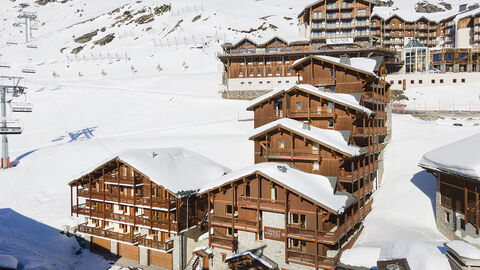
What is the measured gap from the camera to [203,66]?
3489 inches

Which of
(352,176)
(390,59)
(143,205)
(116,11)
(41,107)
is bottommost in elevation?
(143,205)

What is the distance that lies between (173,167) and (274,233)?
33.3ft

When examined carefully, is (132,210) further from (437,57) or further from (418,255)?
(437,57)

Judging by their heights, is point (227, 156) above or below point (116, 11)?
below

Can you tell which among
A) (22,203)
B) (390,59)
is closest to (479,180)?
(22,203)

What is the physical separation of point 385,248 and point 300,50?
47603 millimetres

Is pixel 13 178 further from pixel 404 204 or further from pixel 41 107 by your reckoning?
pixel 404 204

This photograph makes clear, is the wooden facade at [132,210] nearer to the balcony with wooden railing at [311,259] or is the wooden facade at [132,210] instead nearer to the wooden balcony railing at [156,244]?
the wooden balcony railing at [156,244]

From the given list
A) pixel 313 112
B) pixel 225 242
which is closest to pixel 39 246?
pixel 225 242

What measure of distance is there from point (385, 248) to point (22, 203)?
3132 centimetres

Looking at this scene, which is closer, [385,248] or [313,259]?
[385,248]

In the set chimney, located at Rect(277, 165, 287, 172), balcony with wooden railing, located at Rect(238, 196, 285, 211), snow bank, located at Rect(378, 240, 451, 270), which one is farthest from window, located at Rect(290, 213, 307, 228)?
snow bank, located at Rect(378, 240, 451, 270)

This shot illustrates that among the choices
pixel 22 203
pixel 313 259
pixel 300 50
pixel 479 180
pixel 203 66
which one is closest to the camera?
pixel 479 180

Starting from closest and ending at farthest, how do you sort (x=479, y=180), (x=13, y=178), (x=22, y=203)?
(x=479, y=180), (x=22, y=203), (x=13, y=178)
